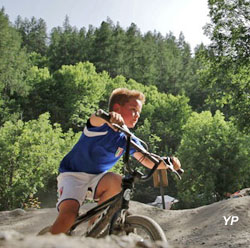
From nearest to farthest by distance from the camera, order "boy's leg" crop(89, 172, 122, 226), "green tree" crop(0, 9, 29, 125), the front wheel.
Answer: the front wheel → "boy's leg" crop(89, 172, 122, 226) → "green tree" crop(0, 9, 29, 125)

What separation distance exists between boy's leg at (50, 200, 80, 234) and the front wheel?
1.19 ft

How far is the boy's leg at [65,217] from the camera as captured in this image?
107 inches

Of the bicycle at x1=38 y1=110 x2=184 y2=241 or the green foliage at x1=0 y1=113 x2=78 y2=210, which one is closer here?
the bicycle at x1=38 y1=110 x2=184 y2=241

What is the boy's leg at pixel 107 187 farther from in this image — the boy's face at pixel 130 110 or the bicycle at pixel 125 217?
the boy's face at pixel 130 110

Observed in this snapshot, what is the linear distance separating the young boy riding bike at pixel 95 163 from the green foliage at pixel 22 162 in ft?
50.3

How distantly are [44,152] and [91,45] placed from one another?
40623 millimetres

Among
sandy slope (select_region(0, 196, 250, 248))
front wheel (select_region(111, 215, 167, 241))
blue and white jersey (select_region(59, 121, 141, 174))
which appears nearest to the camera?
front wheel (select_region(111, 215, 167, 241))

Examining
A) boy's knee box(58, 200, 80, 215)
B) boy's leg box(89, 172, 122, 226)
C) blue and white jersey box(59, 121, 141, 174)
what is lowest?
boy's knee box(58, 200, 80, 215)

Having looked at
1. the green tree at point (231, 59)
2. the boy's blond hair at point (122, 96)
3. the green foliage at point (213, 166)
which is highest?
the green tree at point (231, 59)

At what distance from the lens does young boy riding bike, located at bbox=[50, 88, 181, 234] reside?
283 centimetres

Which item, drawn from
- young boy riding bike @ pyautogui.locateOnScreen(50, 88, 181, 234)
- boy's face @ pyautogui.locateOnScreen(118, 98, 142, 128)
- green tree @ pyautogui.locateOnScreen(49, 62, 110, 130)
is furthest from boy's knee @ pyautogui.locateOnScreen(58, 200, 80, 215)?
green tree @ pyautogui.locateOnScreen(49, 62, 110, 130)

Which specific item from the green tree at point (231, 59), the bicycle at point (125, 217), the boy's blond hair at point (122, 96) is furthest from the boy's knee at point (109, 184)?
the green tree at point (231, 59)

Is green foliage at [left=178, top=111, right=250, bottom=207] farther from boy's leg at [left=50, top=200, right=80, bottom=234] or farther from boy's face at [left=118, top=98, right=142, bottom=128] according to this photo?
boy's leg at [left=50, top=200, right=80, bottom=234]

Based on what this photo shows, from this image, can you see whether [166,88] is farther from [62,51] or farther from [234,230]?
[234,230]
